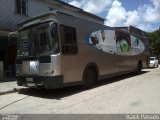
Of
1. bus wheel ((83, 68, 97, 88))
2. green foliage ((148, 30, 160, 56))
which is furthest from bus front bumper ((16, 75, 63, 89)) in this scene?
green foliage ((148, 30, 160, 56))

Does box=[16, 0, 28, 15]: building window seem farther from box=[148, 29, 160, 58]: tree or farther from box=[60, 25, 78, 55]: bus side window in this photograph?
box=[148, 29, 160, 58]: tree

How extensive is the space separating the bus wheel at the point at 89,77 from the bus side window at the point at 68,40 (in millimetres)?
1449

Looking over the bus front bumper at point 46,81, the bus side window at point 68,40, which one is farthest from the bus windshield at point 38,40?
the bus front bumper at point 46,81

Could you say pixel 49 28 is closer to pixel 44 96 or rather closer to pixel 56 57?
pixel 56 57

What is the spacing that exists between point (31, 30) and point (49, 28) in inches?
47.4

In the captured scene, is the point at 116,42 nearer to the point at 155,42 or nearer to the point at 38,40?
the point at 38,40

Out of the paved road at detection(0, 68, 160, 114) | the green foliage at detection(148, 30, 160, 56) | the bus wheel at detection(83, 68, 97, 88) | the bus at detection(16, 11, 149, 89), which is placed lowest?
the paved road at detection(0, 68, 160, 114)

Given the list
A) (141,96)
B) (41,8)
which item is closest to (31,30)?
(141,96)

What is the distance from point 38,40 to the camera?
1091 cm

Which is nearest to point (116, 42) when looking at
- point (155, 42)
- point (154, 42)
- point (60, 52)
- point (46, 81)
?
point (60, 52)

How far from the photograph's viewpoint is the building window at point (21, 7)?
19109 mm

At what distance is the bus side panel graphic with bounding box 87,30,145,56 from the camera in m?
13.5

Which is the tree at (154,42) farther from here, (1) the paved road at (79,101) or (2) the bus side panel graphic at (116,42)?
(1) the paved road at (79,101)

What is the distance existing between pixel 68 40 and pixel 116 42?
5.52m
